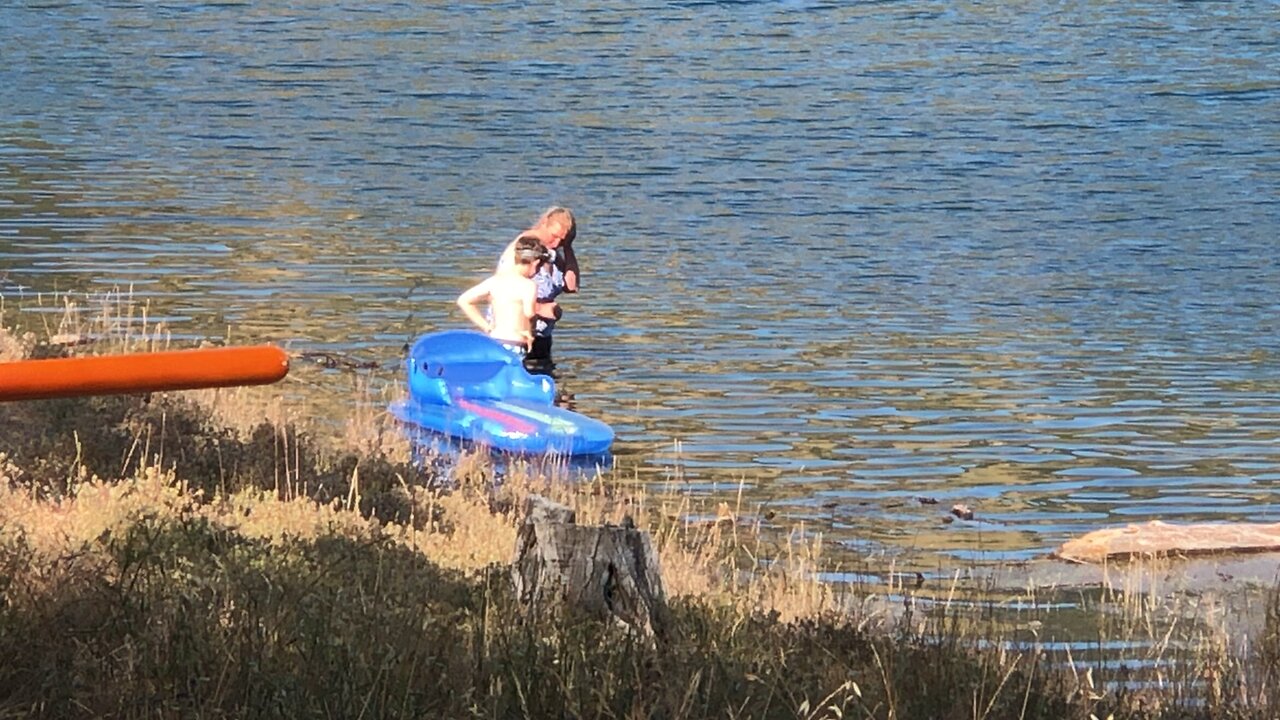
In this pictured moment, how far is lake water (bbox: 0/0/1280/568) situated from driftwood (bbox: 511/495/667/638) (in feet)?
14.2

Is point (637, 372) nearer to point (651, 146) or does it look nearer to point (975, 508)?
point (975, 508)

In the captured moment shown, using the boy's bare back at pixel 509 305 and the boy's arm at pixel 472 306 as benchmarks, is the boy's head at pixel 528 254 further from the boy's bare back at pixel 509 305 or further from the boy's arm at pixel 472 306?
the boy's arm at pixel 472 306

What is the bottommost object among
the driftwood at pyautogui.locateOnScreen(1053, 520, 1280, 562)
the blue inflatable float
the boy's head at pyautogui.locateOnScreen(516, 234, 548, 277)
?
the driftwood at pyautogui.locateOnScreen(1053, 520, 1280, 562)

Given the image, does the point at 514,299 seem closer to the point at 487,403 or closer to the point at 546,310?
the point at 546,310

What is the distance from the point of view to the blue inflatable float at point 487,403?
40.8 ft

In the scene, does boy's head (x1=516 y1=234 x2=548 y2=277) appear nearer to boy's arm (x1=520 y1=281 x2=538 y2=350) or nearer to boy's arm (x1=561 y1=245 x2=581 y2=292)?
boy's arm (x1=520 y1=281 x2=538 y2=350)

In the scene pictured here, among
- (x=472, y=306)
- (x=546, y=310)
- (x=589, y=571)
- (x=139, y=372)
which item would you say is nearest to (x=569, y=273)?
(x=546, y=310)

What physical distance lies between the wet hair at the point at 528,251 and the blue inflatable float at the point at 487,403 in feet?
2.94

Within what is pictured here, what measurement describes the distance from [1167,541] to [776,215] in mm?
15357

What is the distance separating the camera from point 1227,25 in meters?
46.5

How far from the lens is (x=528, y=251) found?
14.9 metres

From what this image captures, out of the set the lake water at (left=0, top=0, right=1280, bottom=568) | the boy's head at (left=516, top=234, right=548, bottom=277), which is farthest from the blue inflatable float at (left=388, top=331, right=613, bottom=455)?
the boy's head at (left=516, top=234, right=548, bottom=277)

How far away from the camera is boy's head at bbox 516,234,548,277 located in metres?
14.9

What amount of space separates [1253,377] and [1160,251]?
7.11 m
